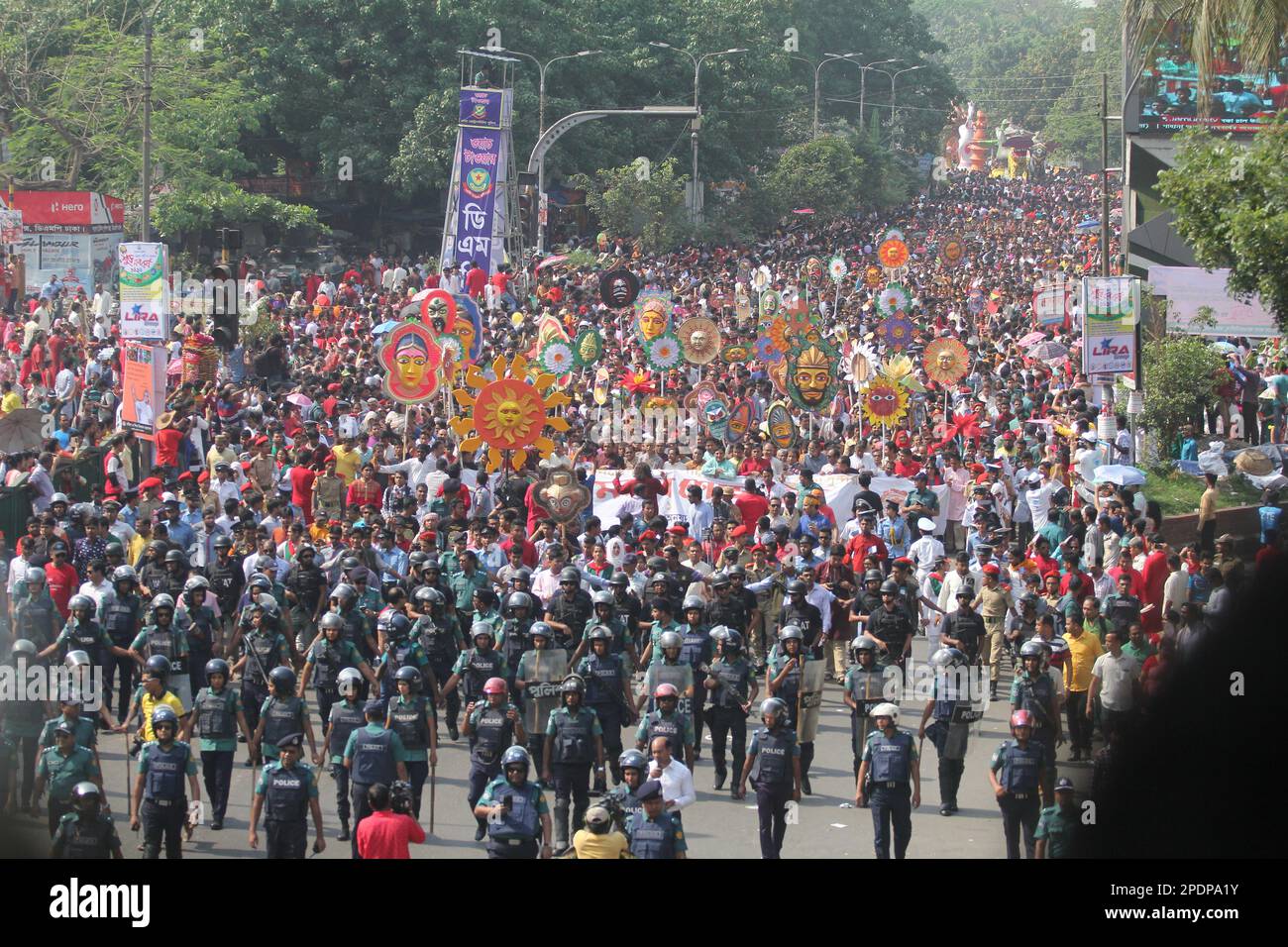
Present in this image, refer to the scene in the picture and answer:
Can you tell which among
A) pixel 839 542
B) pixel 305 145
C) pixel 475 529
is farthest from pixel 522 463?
pixel 305 145

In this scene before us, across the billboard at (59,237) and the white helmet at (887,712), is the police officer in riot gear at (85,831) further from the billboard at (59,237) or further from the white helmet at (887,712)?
the billboard at (59,237)

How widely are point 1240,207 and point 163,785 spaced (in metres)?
11.3

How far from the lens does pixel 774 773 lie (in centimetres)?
1159

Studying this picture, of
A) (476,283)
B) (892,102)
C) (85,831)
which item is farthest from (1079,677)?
(892,102)

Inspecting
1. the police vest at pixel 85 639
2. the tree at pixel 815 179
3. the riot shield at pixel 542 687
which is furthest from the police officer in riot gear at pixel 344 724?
the tree at pixel 815 179

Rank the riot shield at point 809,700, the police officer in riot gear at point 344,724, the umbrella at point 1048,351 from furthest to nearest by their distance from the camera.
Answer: the umbrella at point 1048,351
the riot shield at point 809,700
the police officer in riot gear at point 344,724

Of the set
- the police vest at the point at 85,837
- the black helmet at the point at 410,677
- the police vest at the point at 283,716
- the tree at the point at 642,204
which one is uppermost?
the tree at the point at 642,204

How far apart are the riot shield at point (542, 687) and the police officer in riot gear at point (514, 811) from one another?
2.40 m

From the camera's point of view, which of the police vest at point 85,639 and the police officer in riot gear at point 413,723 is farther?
the police vest at point 85,639

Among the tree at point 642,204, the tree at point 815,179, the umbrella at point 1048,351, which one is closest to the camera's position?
the umbrella at point 1048,351

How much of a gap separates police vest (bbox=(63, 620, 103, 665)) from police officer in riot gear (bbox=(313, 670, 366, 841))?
8.31ft

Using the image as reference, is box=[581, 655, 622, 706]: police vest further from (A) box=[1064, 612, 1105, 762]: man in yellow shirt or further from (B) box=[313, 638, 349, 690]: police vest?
(A) box=[1064, 612, 1105, 762]: man in yellow shirt

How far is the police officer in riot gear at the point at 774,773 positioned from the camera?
38.0 feet

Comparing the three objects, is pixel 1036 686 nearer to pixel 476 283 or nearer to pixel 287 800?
pixel 287 800
